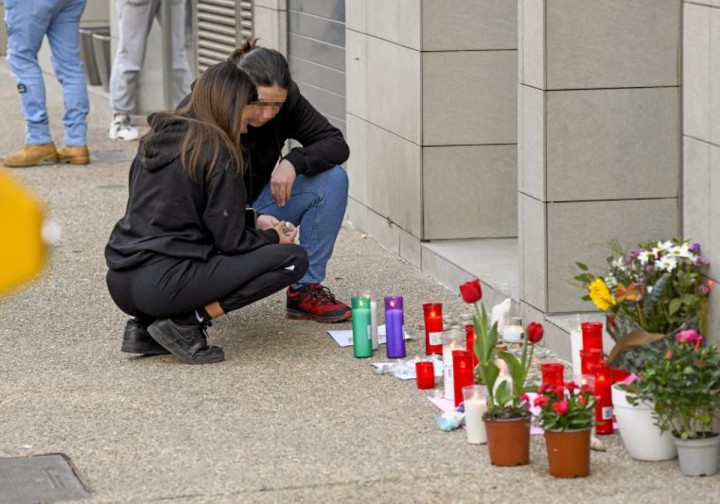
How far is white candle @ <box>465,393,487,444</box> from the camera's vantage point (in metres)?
5.16

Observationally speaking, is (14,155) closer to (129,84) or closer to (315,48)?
(129,84)

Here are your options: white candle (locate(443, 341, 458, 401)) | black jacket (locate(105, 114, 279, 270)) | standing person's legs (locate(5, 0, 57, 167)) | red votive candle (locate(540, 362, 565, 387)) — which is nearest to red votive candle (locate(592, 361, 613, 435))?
red votive candle (locate(540, 362, 565, 387))

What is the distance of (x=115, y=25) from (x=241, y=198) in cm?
842

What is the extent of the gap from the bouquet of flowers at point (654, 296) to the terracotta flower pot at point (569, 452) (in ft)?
1.47

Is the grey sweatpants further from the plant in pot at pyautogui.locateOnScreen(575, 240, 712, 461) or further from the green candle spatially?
the plant in pot at pyautogui.locateOnScreen(575, 240, 712, 461)

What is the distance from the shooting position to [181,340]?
20.6 feet

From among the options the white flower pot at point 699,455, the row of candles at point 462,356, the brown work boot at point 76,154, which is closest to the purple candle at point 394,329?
the row of candles at point 462,356

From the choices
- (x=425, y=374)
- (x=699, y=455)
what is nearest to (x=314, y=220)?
(x=425, y=374)

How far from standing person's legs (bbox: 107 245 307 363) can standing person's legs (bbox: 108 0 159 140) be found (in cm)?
658

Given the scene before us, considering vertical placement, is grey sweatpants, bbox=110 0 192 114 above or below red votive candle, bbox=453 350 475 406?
above

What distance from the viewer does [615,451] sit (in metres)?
5.12

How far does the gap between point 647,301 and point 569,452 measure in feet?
2.45

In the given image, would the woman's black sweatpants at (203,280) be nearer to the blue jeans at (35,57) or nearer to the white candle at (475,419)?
the white candle at (475,419)

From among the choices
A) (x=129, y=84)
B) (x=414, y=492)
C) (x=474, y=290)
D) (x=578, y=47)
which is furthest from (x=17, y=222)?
(x=129, y=84)
